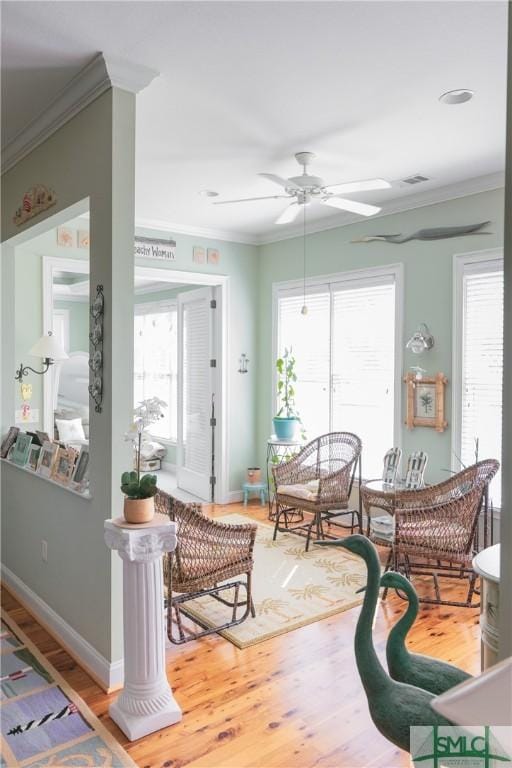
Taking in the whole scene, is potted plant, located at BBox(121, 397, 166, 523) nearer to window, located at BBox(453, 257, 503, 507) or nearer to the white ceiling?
the white ceiling

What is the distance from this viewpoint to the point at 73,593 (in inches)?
124

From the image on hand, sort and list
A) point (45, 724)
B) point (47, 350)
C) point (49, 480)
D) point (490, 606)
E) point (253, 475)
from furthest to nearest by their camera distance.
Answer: point (253, 475) → point (47, 350) → point (49, 480) → point (45, 724) → point (490, 606)

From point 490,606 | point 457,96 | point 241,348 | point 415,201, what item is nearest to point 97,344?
point 490,606

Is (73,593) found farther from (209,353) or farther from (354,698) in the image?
(209,353)

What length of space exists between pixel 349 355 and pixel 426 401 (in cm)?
103

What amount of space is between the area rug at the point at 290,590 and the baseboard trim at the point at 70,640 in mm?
747

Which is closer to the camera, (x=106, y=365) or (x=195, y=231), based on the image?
(x=106, y=365)

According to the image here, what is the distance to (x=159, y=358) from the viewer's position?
8.77 meters

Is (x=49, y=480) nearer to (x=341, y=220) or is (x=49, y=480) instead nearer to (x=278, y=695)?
(x=278, y=695)

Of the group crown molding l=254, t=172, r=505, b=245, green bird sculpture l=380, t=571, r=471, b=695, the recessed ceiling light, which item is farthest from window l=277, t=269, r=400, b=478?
green bird sculpture l=380, t=571, r=471, b=695

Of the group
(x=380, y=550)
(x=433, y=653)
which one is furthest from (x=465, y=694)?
(x=380, y=550)

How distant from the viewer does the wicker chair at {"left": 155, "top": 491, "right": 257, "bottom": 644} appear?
318 centimetres

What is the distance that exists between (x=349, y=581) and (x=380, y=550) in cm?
85

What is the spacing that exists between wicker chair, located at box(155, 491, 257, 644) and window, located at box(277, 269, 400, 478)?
225 centimetres
